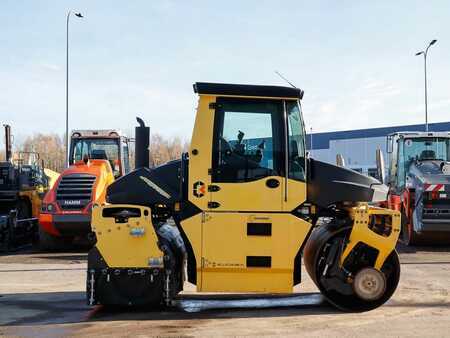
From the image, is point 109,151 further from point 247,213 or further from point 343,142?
point 343,142

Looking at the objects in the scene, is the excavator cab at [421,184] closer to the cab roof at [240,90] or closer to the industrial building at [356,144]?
the cab roof at [240,90]

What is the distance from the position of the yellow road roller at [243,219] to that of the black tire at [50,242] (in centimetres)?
689

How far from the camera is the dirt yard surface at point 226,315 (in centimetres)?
616

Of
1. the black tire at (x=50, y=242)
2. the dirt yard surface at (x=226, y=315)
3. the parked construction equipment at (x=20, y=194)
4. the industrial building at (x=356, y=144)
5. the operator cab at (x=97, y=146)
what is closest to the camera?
the dirt yard surface at (x=226, y=315)

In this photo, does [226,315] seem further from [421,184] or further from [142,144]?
[421,184]

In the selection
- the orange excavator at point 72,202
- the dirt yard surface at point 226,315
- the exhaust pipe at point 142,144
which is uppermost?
the exhaust pipe at point 142,144

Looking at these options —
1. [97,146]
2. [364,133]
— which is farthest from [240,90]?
[364,133]

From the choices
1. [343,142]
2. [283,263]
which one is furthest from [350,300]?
[343,142]

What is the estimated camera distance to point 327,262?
7188mm

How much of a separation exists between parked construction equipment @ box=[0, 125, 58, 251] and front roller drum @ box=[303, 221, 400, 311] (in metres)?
9.55

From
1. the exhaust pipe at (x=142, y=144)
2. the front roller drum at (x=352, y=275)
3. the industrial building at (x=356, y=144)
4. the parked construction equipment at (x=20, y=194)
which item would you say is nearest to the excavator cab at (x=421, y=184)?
the front roller drum at (x=352, y=275)

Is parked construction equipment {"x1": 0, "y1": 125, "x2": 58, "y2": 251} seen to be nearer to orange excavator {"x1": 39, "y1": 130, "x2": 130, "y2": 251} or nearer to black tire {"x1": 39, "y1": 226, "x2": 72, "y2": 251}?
black tire {"x1": 39, "y1": 226, "x2": 72, "y2": 251}

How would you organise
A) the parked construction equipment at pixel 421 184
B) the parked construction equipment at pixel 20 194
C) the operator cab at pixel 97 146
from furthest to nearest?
the operator cab at pixel 97 146, the parked construction equipment at pixel 20 194, the parked construction equipment at pixel 421 184

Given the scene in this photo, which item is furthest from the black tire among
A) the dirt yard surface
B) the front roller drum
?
the front roller drum
